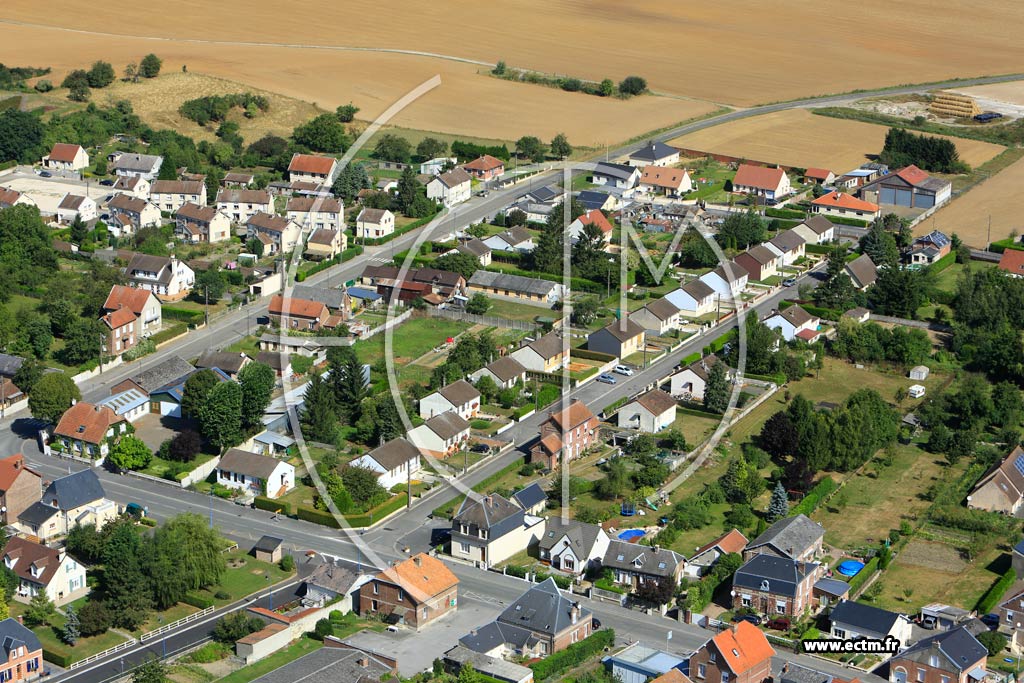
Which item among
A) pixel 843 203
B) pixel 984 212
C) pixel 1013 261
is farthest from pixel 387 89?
pixel 1013 261

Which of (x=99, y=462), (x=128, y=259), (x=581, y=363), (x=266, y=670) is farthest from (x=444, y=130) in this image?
(x=266, y=670)

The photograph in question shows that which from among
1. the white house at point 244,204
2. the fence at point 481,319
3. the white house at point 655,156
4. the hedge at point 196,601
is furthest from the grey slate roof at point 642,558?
the white house at point 655,156

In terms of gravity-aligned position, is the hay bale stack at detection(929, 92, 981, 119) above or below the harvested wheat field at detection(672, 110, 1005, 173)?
above

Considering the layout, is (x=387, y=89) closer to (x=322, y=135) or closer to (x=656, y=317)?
(x=322, y=135)

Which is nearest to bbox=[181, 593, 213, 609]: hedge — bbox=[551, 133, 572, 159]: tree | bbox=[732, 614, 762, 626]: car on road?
bbox=[732, 614, 762, 626]: car on road

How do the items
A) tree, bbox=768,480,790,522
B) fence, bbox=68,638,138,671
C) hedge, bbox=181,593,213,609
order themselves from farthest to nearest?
tree, bbox=768,480,790,522 < hedge, bbox=181,593,213,609 < fence, bbox=68,638,138,671

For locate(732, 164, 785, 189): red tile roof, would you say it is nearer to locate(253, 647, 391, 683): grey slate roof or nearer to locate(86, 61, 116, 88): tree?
locate(86, 61, 116, 88): tree

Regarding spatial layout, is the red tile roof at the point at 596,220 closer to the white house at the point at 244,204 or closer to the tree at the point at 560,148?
the tree at the point at 560,148
